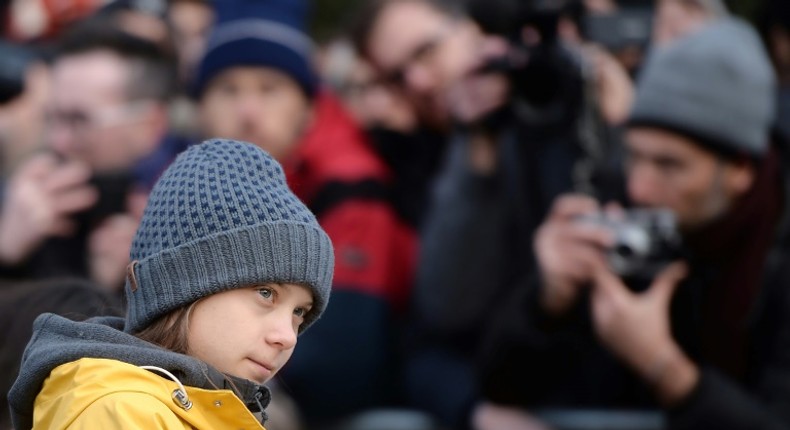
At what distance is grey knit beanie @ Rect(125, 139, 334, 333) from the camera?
7.87 ft

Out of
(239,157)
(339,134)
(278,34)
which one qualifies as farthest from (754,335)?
(239,157)

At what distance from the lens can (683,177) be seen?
4684mm

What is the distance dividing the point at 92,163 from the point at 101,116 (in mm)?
200

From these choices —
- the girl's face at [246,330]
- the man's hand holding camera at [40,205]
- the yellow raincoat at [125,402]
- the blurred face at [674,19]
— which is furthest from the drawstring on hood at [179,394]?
the blurred face at [674,19]

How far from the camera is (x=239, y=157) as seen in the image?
2.47m

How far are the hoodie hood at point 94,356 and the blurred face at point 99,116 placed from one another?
11.1 ft

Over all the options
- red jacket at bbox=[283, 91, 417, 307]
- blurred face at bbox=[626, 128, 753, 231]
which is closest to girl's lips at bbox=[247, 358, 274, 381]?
blurred face at bbox=[626, 128, 753, 231]

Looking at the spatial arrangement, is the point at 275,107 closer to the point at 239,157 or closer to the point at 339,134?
the point at 339,134

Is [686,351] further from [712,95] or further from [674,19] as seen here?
[674,19]

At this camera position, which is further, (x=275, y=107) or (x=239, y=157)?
(x=275, y=107)

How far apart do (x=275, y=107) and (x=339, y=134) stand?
0.85 ft

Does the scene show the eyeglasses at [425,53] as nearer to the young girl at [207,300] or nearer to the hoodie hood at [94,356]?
the young girl at [207,300]

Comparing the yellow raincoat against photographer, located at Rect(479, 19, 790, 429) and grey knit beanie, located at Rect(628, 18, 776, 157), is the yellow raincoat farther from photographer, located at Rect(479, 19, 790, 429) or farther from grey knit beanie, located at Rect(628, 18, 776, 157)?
grey knit beanie, located at Rect(628, 18, 776, 157)

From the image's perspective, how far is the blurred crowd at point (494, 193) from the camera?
458 cm
